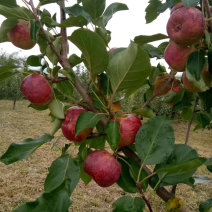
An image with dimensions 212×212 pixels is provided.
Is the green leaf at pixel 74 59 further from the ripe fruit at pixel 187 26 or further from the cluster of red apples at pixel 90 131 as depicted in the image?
the ripe fruit at pixel 187 26

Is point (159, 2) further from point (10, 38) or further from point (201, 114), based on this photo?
point (10, 38)

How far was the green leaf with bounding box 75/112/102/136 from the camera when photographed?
49cm

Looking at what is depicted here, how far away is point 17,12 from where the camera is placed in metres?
0.55

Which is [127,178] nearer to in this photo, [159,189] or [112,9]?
[159,189]

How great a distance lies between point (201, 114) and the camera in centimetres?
76

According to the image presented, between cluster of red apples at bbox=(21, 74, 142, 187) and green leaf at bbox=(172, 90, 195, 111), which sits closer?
cluster of red apples at bbox=(21, 74, 142, 187)

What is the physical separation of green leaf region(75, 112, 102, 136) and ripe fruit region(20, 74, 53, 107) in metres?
0.11

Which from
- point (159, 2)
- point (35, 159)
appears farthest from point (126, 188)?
point (35, 159)

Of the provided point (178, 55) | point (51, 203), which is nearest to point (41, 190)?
point (178, 55)

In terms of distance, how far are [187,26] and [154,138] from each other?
225 mm

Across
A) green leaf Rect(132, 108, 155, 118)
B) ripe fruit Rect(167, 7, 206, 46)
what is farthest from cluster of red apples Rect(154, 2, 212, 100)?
green leaf Rect(132, 108, 155, 118)

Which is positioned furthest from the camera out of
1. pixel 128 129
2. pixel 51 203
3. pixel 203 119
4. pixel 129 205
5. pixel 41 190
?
pixel 41 190

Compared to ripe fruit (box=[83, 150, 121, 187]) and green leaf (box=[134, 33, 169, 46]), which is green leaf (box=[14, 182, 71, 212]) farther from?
green leaf (box=[134, 33, 169, 46])

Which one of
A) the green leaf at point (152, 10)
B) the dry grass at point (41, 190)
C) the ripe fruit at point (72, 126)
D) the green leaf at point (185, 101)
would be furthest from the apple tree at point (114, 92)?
the dry grass at point (41, 190)
